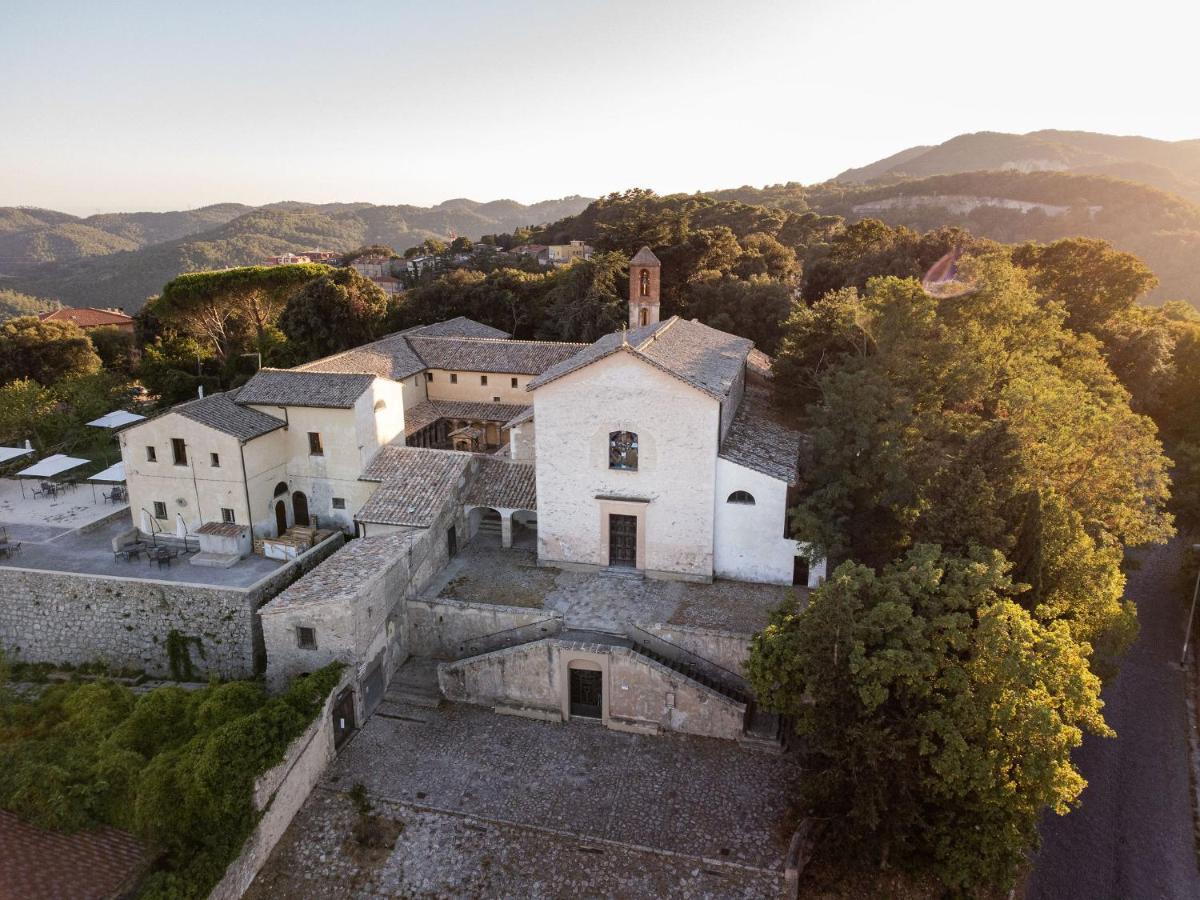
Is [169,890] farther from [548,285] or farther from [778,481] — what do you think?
[548,285]

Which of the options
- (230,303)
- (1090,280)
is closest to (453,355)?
(230,303)

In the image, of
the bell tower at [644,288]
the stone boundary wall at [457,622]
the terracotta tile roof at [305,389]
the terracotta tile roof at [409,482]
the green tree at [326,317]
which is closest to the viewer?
the stone boundary wall at [457,622]

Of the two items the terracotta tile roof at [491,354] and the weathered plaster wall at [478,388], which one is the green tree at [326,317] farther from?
the weathered plaster wall at [478,388]

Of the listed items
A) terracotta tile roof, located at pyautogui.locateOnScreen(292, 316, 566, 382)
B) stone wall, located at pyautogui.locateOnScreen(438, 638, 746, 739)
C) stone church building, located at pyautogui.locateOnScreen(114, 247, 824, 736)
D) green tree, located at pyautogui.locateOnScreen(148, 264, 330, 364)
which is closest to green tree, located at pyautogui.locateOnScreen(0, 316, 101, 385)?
green tree, located at pyautogui.locateOnScreen(148, 264, 330, 364)

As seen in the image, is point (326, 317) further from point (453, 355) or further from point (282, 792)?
point (282, 792)

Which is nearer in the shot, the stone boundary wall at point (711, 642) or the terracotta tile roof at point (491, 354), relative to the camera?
the stone boundary wall at point (711, 642)

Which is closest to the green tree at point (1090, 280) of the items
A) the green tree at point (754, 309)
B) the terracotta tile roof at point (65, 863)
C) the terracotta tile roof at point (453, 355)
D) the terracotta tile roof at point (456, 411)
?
the green tree at point (754, 309)
